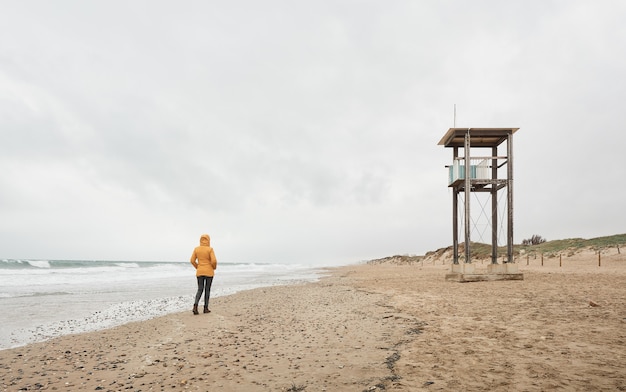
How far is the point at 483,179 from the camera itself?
19.7m

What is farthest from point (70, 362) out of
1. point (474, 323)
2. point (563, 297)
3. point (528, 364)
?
point (563, 297)

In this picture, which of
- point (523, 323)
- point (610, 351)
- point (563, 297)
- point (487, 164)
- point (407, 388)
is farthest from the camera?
point (487, 164)

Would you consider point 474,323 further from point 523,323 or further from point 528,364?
point 528,364

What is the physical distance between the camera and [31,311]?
13203 millimetres

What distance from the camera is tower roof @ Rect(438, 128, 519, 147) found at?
19.3 metres

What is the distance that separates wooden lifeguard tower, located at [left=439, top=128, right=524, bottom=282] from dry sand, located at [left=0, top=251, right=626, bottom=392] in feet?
25.6

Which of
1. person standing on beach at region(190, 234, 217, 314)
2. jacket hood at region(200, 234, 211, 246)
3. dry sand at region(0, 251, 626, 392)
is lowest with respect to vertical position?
dry sand at region(0, 251, 626, 392)

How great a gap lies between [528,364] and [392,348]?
2.06 meters

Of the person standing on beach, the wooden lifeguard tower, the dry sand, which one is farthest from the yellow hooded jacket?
the wooden lifeguard tower

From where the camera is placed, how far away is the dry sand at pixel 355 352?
499 cm

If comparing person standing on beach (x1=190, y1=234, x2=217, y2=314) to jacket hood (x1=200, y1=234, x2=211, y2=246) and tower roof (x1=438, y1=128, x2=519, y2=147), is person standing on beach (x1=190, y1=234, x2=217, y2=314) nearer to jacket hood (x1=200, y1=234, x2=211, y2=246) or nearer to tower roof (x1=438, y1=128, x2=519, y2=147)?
jacket hood (x1=200, y1=234, x2=211, y2=246)

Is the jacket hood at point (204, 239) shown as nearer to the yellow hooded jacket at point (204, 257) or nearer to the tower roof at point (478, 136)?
the yellow hooded jacket at point (204, 257)

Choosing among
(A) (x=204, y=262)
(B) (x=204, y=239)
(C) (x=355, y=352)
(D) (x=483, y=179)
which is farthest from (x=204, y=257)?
(D) (x=483, y=179)

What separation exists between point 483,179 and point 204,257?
14.7 meters
